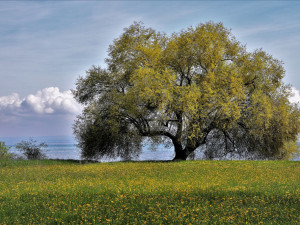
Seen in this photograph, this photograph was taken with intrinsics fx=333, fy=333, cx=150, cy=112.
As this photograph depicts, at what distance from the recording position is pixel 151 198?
43.2 feet

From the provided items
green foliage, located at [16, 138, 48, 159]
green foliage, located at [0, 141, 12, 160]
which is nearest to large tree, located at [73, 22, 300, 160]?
green foliage, located at [16, 138, 48, 159]

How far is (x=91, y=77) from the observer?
31.2 metres

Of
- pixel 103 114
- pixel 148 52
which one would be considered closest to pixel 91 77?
pixel 103 114

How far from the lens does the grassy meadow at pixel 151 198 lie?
1112cm

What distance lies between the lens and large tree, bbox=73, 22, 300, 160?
27422 millimetres

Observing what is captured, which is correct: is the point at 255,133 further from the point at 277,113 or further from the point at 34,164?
the point at 34,164

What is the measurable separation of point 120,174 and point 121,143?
10.1 m

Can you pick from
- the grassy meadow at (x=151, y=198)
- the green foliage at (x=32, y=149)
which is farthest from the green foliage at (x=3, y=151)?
the grassy meadow at (x=151, y=198)

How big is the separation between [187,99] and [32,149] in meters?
16.6

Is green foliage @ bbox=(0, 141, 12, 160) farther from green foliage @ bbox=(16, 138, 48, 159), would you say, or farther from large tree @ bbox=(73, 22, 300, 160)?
large tree @ bbox=(73, 22, 300, 160)

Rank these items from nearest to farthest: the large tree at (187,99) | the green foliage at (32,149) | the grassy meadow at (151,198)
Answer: the grassy meadow at (151,198), the large tree at (187,99), the green foliage at (32,149)

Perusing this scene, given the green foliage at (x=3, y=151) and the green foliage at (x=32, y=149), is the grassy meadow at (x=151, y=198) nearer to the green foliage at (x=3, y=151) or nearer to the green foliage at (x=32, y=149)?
the green foliage at (x=3, y=151)

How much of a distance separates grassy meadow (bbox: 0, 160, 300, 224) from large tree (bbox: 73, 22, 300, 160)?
24.7 ft

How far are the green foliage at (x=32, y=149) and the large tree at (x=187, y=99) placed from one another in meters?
4.36
